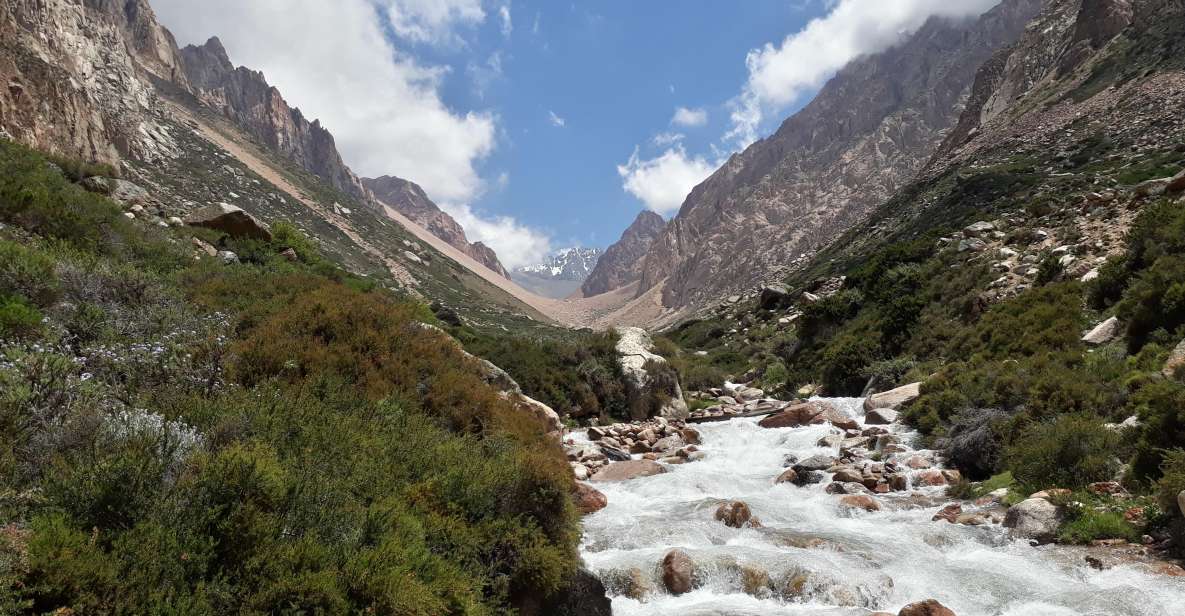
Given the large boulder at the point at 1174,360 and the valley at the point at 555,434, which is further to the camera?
the large boulder at the point at 1174,360

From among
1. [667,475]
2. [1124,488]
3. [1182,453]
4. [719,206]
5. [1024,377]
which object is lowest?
[667,475]

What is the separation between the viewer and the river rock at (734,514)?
8539mm

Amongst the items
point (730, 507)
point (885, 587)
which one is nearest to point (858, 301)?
point (730, 507)

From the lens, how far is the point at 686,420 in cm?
1862

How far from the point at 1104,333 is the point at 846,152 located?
139 meters

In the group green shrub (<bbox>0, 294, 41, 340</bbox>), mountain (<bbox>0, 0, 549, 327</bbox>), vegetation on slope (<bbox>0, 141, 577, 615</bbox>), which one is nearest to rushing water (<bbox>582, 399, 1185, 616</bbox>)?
vegetation on slope (<bbox>0, 141, 577, 615</bbox>)

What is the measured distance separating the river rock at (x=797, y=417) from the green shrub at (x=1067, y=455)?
611 centimetres

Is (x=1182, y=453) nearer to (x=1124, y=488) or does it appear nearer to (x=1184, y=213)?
(x=1124, y=488)

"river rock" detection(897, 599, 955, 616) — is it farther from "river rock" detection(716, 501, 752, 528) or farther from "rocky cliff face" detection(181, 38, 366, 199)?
"rocky cliff face" detection(181, 38, 366, 199)

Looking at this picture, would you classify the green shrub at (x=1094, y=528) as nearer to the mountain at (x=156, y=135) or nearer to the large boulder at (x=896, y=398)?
the large boulder at (x=896, y=398)

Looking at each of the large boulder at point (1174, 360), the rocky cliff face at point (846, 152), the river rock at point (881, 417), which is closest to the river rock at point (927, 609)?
the large boulder at point (1174, 360)

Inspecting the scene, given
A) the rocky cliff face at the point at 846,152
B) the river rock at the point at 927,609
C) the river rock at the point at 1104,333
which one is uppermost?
the rocky cliff face at the point at 846,152

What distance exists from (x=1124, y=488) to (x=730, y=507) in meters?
4.96

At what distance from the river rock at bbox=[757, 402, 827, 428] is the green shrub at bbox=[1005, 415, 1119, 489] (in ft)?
20.1
